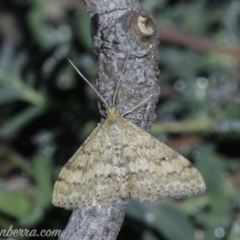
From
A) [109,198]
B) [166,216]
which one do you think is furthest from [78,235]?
[166,216]

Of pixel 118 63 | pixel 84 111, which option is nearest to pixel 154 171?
pixel 118 63

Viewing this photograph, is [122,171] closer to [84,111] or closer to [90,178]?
[90,178]

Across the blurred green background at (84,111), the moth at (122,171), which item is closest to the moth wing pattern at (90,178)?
the moth at (122,171)

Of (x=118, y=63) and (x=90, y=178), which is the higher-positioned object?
(x=118, y=63)

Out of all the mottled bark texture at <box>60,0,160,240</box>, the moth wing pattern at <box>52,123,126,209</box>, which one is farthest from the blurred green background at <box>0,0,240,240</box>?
the mottled bark texture at <box>60,0,160,240</box>

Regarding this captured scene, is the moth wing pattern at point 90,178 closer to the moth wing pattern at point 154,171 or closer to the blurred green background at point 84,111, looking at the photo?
the moth wing pattern at point 154,171

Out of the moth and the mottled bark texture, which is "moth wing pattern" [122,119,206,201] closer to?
the moth
